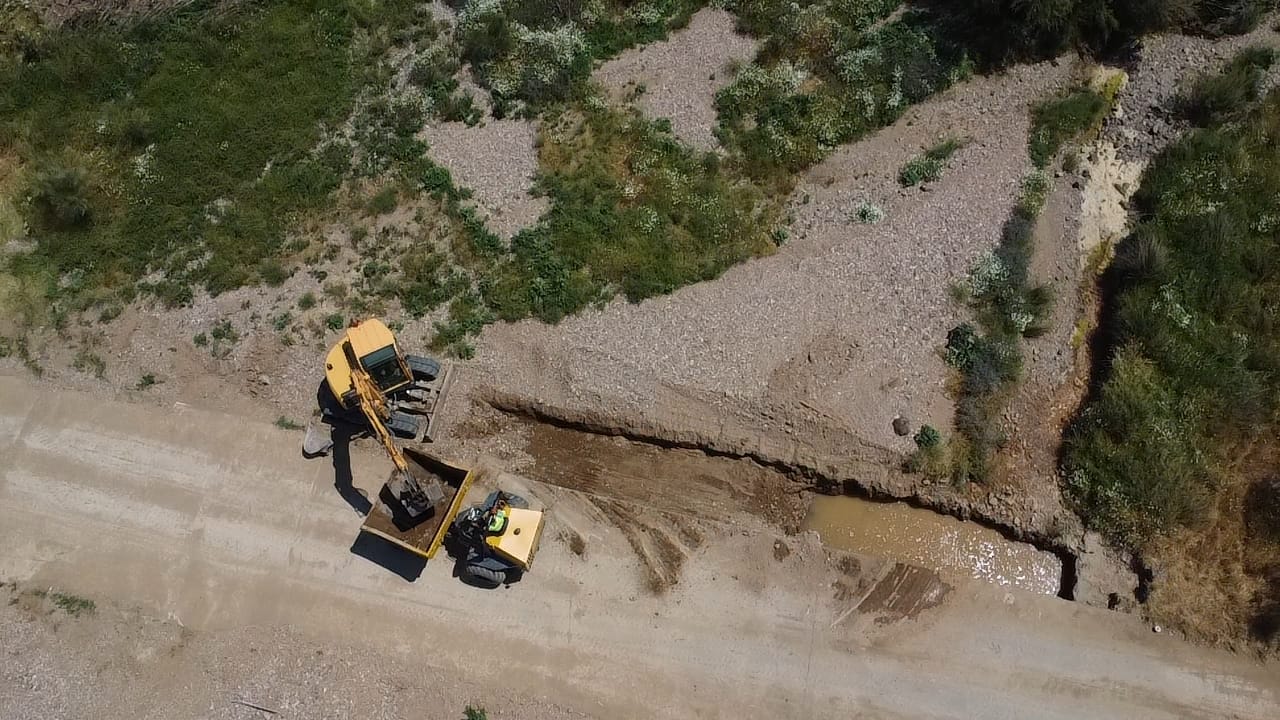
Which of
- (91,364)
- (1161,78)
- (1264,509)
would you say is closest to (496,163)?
(91,364)

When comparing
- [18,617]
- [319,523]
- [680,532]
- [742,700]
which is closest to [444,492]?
[319,523]

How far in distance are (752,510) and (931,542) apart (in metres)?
4.37

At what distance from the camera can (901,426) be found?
17.9m

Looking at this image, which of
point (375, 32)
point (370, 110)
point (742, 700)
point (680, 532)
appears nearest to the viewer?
point (742, 700)

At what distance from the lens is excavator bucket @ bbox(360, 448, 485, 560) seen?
16109 millimetres

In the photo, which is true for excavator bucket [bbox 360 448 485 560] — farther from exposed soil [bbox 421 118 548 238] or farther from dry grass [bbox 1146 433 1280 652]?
dry grass [bbox 1146 433 1280 652]

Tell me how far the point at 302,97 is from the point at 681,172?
11.9 m

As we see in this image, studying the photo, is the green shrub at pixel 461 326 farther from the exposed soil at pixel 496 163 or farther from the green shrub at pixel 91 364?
the green shrub at pixel 91 364

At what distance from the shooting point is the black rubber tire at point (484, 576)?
639 inches

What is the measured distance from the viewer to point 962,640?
16312 millimetres

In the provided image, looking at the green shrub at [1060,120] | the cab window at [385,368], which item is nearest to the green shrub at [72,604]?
the cab window at [385,368]

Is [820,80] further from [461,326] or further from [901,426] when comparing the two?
[461,326]

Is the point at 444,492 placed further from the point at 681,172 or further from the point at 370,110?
the point at 370,110

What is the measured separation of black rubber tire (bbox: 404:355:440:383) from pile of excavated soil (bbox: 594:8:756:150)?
32.4 ft
